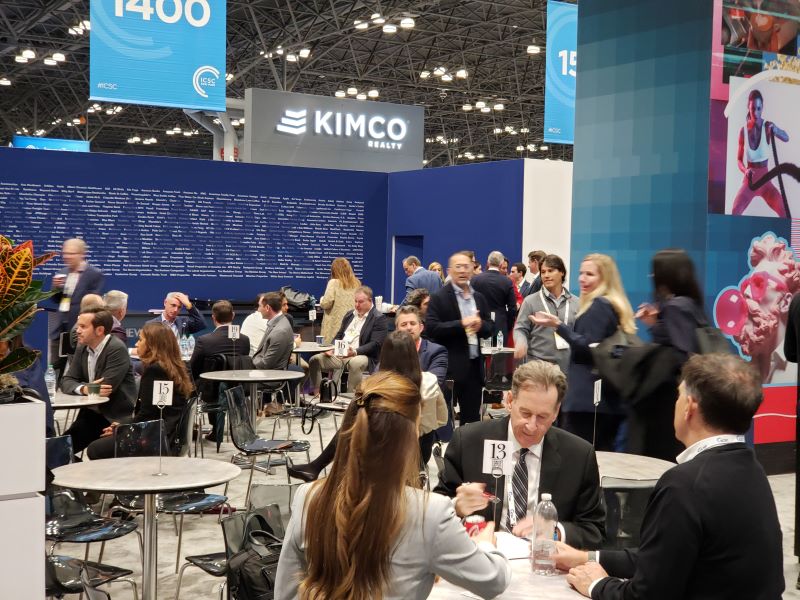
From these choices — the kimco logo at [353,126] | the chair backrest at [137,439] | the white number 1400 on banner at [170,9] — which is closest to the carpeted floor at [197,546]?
the chair backrest at [137,439]

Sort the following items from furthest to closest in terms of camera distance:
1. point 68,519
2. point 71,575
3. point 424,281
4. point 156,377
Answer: point 424,281 → point 156,377 → point 68,519 → point 71,575

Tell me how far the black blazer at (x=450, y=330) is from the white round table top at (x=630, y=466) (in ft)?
8.04

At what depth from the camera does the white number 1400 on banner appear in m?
10.3

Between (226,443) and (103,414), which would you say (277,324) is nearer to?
(226,443)

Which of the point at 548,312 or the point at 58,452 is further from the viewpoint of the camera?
the point at 548,312

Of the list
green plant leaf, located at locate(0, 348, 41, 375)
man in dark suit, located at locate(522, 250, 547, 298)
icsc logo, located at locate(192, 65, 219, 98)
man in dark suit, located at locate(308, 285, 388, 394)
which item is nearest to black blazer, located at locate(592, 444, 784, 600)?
green plant leaf, located at locate(0, 348, 41, 375)

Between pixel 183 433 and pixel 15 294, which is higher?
pixel 15 294

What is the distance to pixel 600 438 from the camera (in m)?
4.72

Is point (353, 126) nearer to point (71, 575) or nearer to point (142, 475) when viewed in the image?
point (142, 475)

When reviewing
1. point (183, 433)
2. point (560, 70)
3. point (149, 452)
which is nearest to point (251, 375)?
point (183, 433)

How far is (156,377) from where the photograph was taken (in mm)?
5473

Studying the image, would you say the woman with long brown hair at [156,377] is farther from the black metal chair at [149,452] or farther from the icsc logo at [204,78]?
the icsc logo at [204,78]

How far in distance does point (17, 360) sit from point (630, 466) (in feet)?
8.15

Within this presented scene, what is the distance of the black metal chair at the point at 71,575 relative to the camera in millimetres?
3338
